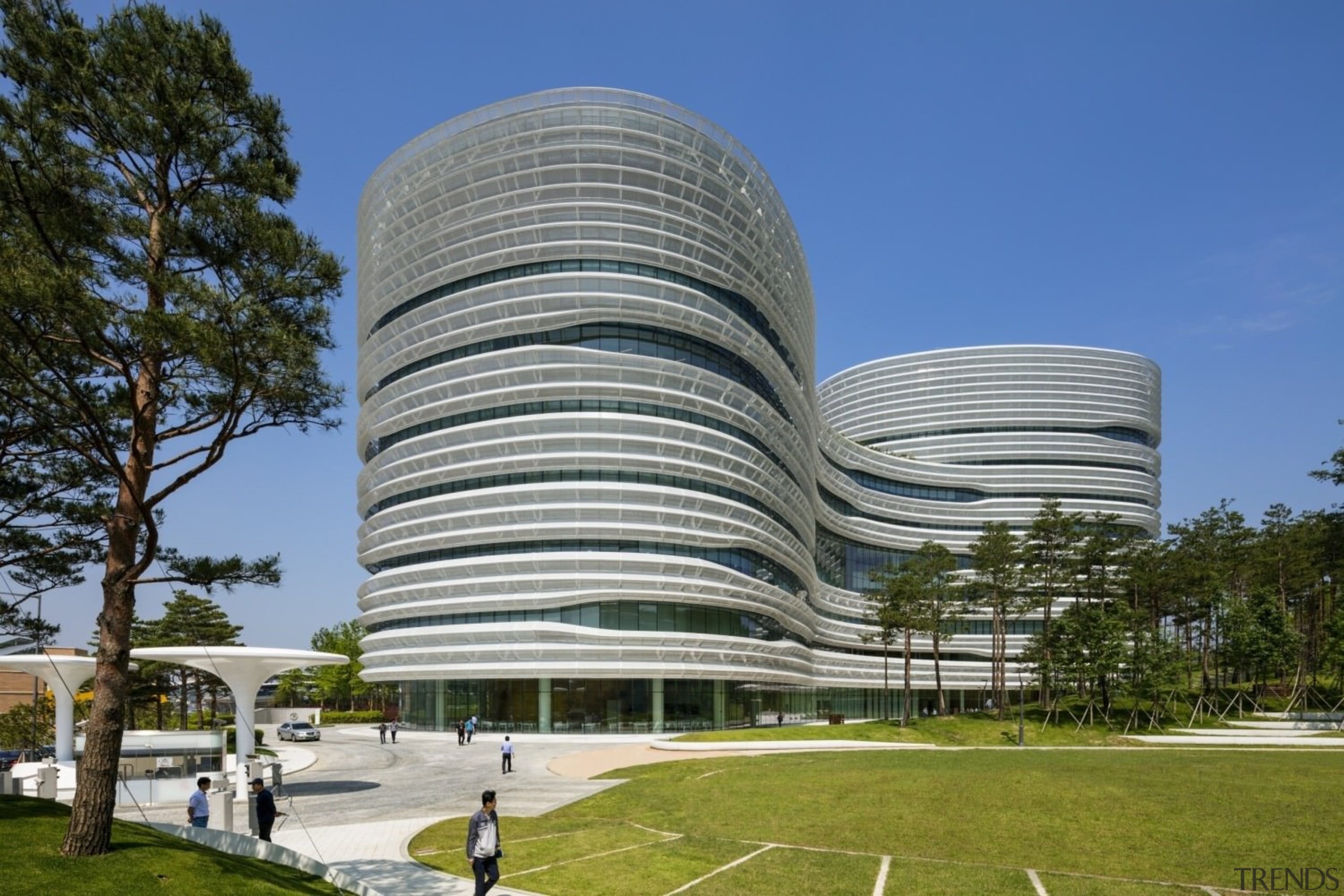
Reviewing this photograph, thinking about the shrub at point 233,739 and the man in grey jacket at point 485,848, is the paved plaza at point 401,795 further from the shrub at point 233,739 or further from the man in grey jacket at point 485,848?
the shrub at point 233,739

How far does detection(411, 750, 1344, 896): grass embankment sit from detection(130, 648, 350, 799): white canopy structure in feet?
35.5

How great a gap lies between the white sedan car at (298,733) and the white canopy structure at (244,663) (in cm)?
3169

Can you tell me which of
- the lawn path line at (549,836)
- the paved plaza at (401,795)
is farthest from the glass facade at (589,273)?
the lawn path line at (549,836)

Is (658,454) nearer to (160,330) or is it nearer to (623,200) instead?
(623,200)

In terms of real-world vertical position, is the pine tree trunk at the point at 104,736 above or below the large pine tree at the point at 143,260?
below

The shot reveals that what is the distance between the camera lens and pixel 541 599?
2625 inches

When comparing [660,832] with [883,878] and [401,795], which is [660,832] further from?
[401,795]

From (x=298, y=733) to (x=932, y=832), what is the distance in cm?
5740

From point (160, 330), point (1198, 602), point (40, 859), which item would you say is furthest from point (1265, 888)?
point (1198, 602)

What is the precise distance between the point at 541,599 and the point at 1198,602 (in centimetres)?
5961

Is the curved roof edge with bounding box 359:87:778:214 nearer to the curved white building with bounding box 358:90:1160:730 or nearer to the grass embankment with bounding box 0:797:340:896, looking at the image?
the curved white building with bounding box 358:90:1160:730

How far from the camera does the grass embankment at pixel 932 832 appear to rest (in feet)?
60.0

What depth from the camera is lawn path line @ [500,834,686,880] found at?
1964 cm

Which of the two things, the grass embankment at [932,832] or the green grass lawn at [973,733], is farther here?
the green grass lawn at [973,733]
